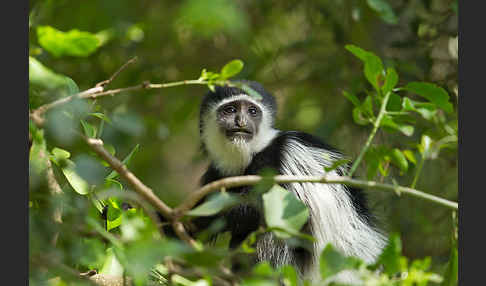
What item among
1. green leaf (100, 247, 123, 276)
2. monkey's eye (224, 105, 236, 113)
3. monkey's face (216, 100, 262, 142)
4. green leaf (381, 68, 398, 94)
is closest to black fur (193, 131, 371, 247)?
monkey's face (216, 100, 262, 142)

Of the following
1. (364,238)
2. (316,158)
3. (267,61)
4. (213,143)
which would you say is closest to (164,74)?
(267,61)

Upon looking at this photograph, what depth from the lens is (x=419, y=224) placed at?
4289 mm

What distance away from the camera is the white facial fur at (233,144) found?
3.60m

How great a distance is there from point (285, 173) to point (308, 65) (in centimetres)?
205

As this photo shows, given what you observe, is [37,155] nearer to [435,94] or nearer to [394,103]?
[394,103]

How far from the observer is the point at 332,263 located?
60.2 inches

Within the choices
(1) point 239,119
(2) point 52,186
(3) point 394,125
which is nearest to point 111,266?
(2) point 52,186

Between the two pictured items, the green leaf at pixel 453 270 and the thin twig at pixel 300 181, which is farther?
the green leaf at pixel 453 270

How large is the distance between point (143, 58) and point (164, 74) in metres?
0.23

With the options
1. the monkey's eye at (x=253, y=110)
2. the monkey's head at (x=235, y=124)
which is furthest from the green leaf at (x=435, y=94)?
the monkey's eye at (x=253, y=110)

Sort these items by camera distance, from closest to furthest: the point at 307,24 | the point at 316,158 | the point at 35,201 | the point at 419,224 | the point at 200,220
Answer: the point at 35,201
the point at 200,220
the point at 316,158
the point at 419,224
the point at 307,24

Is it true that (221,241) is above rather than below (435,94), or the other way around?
below

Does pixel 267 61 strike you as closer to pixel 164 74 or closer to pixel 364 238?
pixel 164 74

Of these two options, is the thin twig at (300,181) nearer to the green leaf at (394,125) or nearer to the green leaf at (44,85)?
the green leaf at (394,125)
